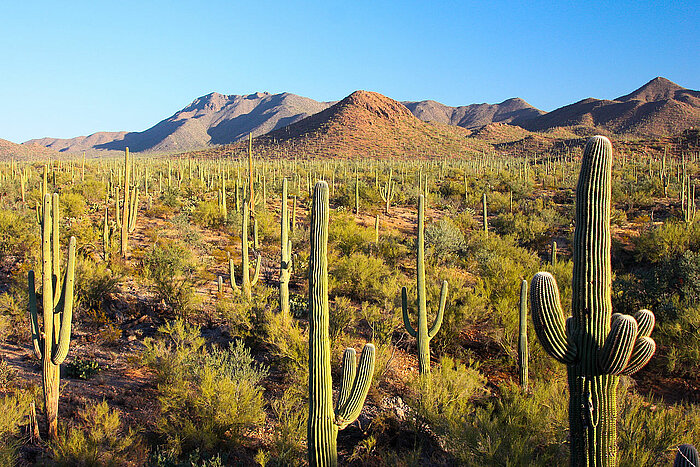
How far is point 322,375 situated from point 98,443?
279 centimetres

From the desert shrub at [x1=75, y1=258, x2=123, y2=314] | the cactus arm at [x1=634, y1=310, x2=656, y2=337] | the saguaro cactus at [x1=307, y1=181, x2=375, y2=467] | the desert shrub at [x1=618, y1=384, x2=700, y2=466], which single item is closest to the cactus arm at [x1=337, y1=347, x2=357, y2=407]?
the saguaro cactus at [x1=307, y1=181, x2=375, y2=467]

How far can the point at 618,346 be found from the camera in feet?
9.42

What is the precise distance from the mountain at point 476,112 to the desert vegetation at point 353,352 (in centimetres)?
13398

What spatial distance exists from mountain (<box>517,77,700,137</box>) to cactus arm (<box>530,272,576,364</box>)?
87.4 m

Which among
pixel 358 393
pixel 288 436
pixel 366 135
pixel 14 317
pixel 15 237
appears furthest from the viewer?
pixel 366 135

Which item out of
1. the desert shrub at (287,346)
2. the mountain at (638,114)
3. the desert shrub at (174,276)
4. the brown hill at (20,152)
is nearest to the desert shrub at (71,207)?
the desert shrub at (174,276)

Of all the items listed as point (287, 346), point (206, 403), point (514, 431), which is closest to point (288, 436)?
point (206, 403)

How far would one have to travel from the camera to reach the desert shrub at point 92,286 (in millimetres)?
8305

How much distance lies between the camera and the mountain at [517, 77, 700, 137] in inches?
2918

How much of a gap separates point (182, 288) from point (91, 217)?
10.8 metres

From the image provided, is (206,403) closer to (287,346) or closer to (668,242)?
(287,346)

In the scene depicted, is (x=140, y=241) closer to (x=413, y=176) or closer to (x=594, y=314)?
(x=594, y=314)

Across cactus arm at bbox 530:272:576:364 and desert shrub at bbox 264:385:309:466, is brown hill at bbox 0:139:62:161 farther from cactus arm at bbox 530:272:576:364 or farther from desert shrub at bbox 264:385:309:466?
cactus arm at bbox 530:272:576:364

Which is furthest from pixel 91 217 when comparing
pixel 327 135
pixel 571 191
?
pixel 327 135
